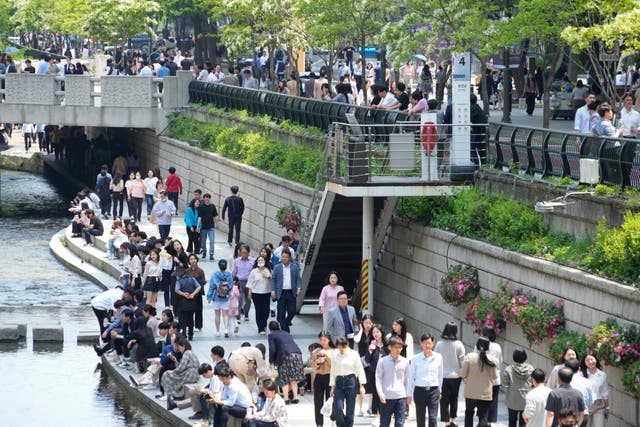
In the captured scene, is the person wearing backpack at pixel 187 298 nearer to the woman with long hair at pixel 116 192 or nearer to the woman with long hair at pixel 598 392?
the woman with long hair at pixel 598 392

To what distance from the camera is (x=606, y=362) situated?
18453mm

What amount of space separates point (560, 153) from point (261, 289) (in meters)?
6.37

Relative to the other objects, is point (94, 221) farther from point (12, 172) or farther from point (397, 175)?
point (12, 172)

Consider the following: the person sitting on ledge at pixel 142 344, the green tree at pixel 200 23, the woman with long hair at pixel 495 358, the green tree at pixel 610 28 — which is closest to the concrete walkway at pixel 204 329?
the person sitting on ledge at pixel 142 344

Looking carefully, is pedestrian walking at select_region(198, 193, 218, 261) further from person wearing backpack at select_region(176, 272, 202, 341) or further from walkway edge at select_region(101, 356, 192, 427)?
walkway edge at select_region(101, 356, 192, 427)

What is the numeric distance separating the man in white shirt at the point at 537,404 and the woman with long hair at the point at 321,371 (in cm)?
372

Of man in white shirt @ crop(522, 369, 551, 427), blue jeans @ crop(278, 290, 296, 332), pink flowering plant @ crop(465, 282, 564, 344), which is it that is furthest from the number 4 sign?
man in white shirt @ crop(522, 369, 551, 427)

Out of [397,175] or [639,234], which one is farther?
[397,175]

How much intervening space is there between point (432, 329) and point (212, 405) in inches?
230

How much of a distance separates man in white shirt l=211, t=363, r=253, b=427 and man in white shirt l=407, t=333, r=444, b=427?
2.10 metres

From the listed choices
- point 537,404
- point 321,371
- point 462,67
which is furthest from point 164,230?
point 537,404

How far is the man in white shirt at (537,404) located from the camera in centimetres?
1642

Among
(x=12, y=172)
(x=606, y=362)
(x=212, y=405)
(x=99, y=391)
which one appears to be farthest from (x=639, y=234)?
(x=12, y=172)

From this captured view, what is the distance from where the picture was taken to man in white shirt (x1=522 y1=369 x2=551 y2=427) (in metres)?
16.4
